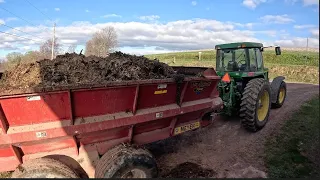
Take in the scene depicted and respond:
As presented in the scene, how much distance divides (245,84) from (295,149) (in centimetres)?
220

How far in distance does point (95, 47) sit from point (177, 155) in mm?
33334

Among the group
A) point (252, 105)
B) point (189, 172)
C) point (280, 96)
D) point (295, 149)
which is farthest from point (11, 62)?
point (280, 96)

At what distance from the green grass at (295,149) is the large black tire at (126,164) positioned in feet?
7.99

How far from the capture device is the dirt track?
532cm

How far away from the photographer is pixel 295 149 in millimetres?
6133

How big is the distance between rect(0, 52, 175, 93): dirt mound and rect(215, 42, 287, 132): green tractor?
271 cm

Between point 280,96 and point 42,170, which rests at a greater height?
point 280,96

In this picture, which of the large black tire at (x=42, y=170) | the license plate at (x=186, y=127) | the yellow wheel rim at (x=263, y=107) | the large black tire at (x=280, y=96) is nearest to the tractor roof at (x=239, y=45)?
the yellow wheel rim at (x=263, y=107)

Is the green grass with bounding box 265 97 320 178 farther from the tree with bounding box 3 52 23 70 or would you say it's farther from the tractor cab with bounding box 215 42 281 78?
the tree with bounding box 3 52 23 70

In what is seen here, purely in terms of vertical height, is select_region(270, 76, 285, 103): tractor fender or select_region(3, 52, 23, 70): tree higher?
select_region(3, 52, 23, 70): tree

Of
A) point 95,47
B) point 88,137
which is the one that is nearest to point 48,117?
point 88,137

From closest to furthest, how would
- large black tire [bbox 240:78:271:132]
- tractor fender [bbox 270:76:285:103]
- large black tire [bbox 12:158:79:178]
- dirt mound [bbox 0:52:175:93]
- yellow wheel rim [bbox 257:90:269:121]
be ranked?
large black tire [bbox 12:158:79:178] → dirt mound [bbox 0:52:175:93] → large black tire [bbox 240:78:271:132] → yellow wheel rim [bbox 257:90:269:121] → tractor fender [bbox 270:76:285:103]

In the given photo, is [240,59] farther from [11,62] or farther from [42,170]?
[42,170]

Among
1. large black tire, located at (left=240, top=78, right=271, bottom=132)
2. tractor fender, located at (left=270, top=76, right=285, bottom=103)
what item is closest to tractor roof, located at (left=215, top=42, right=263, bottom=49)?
large black tire, located at (left=240, top=78, right=271, bottom=132)
